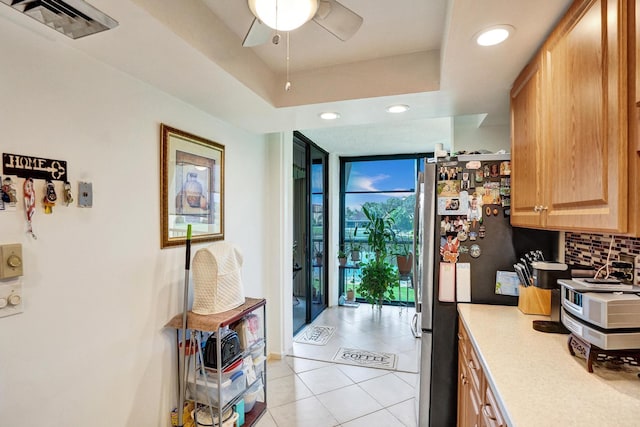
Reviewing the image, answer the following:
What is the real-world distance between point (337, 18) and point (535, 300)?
1.71 m

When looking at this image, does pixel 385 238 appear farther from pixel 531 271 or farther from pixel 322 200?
pixel 531 271

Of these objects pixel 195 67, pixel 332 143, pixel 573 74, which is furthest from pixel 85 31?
pixel 332 143

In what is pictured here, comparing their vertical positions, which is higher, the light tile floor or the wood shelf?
the wood shelf

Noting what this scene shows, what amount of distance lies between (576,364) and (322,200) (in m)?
3.82

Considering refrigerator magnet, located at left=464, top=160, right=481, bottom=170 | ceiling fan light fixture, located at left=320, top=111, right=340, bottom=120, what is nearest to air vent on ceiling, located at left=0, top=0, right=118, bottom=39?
ceiling fan light fixture, located at left=320, top=111, right=340, bottom=120

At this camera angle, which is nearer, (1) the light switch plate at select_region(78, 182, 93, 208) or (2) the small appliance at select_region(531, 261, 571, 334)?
(1) the light switch plate at select_region(78, 182, 93, 208)

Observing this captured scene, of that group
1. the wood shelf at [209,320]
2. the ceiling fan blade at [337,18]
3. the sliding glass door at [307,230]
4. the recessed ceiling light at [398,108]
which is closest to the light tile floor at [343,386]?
the sliding glass door at [307,230]

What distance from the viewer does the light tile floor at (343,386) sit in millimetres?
2281

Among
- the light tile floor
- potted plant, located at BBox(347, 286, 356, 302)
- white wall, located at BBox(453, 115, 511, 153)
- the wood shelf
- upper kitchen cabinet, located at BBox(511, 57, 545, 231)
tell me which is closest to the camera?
upper kitchen cabinet, located at BBox(511, 57, 545, 231)

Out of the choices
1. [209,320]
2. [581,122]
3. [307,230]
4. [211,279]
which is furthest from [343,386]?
[581,122]

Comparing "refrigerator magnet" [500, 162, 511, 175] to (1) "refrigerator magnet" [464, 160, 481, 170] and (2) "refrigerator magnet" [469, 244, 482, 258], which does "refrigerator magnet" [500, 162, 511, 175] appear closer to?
(1) "refrigerator magnet" [464, 160, 481, 170]

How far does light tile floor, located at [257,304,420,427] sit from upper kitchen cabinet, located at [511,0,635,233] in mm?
1631

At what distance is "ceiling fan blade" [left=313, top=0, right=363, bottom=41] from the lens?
1140 millimetres

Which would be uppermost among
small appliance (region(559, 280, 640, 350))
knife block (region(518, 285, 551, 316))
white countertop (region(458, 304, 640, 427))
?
small appliance (region(559, 280, 640, 350))
